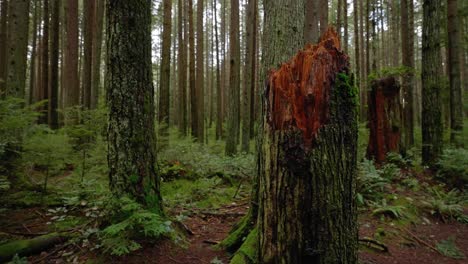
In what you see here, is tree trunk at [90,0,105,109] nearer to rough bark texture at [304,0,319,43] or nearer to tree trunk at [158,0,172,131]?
tree trunk at [158,0,172,131]

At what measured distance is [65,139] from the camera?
455 centimetres

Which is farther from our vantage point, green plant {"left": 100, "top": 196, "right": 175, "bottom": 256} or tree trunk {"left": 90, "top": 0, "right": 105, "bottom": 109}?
tree trunk {"left": 90, "top": 0, "right": 105, "bottom": 109}

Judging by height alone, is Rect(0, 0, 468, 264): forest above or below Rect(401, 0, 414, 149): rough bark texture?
below

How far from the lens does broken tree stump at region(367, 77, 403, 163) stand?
6.99 meters

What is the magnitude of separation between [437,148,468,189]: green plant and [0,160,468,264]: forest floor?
3.98ft

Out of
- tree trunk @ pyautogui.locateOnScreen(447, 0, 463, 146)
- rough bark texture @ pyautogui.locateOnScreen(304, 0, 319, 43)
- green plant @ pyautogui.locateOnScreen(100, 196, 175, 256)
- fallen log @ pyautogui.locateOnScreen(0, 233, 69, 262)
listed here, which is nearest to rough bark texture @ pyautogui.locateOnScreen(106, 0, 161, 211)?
green plant @ pyautogui.locateOnScreen(100, 196, 175, 256)

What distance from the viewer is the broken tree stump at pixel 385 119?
22.9 ft

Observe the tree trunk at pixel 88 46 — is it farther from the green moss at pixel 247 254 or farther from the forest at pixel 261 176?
the green moss at pixel 247 254

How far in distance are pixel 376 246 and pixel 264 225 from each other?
2.41m

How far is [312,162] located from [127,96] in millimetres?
2312

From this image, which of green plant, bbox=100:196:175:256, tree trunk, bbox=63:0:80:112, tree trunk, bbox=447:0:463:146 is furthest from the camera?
tree trunk, bbox=63:0:80:112

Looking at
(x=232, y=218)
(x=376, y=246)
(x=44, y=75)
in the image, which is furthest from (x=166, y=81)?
(x=376, y=246)

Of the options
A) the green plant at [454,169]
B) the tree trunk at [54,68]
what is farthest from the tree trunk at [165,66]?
the green plant at [454,169]

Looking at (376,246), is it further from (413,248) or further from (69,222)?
(69,222)
